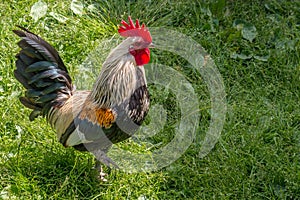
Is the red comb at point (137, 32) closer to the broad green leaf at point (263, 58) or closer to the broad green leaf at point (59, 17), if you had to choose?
the broad green leaf at point (59, 17)

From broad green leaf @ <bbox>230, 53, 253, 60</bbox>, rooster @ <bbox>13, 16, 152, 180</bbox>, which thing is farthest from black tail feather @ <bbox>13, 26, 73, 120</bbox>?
broad green leaf @ <bbox>230, 53, 253, 60</bbox>

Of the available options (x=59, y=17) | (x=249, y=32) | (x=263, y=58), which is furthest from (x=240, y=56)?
A: (x=59, y=17)

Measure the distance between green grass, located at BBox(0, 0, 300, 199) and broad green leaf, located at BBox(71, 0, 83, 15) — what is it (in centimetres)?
4

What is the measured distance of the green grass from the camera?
344 centimetres

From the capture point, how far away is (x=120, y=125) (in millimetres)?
3078

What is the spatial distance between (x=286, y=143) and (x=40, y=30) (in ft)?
6.93

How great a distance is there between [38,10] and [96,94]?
1557mm

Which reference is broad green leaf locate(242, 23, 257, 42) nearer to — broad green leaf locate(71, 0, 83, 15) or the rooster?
broad green leaf locate(71, 0, 83, 15)

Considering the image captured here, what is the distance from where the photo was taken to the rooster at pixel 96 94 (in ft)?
10.0

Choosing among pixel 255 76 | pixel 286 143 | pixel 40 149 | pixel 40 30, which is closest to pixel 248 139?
pixel 286 143

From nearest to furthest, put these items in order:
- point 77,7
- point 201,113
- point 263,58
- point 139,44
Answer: point 139,44
point 201,113
point 263,58
point 77,7

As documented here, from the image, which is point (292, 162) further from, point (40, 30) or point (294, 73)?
point (40, 30)

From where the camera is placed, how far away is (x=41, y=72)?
3.22 m

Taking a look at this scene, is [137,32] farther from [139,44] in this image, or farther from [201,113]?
[201,113]
